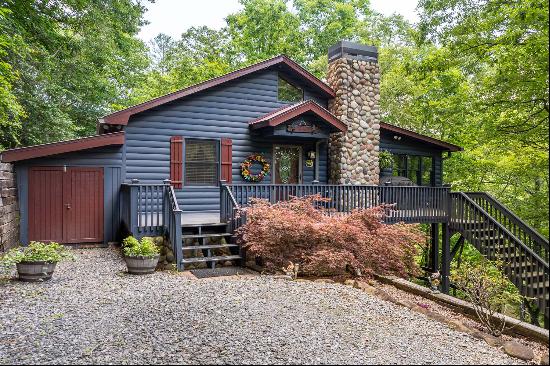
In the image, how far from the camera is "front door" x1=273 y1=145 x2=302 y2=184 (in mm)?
12523

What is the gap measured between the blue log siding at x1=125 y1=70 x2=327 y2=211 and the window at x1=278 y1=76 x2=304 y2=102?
0.22 m

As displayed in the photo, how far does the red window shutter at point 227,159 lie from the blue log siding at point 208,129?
145mm

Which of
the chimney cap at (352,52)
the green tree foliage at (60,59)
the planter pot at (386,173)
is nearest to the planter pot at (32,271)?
the green tree foliage at (60,59)

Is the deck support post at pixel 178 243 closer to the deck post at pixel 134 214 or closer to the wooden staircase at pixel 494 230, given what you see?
the deck post at pixel 134 214

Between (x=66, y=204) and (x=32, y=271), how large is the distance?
378 centimetres

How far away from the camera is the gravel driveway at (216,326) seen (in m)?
3.73

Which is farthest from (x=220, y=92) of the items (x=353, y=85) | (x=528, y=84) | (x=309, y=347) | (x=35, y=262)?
(x=309, y=347)

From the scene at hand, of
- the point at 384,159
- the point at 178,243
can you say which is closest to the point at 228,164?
the point at 178,243

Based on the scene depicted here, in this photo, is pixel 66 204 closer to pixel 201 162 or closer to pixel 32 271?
pixel 201 162

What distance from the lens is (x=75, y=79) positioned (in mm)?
16656

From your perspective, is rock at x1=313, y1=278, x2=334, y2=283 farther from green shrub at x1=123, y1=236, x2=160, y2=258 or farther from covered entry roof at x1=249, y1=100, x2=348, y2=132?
covered entry roof at x1=249, y1=100, x2=348, y2=132

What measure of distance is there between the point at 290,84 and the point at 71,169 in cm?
672

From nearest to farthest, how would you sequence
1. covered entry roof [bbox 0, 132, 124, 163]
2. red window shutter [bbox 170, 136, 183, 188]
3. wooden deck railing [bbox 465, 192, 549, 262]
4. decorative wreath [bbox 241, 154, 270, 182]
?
wooden deck railing [bbox 465, 192, 549, 262], covered entry roof [bbox 0, 132, 124, 163], red window shutter [bbox 170, 136, 183, 188], decorative wreath [bbox 241, 154, 270, 182]

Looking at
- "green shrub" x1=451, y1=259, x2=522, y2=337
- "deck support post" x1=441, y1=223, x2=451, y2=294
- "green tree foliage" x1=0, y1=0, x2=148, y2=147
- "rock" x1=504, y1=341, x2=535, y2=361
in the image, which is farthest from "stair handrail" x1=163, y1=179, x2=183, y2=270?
"deck support post" x1=441, y1=223, x2=451, y2=294
